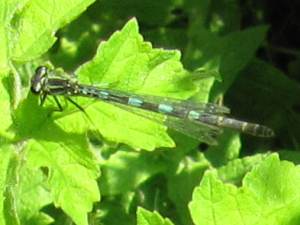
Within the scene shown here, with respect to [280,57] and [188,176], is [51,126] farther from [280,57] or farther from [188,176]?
[280,57]

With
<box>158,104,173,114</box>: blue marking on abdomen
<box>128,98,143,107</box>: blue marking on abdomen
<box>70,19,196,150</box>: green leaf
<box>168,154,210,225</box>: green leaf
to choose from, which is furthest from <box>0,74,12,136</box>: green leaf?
<box>168,154,210,225</box>: green leaf

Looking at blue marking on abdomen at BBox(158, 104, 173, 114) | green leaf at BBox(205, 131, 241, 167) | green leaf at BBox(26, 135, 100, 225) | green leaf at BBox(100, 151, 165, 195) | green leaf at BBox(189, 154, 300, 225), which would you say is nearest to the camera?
green leaf at BBox(189, 154, 300, 225)

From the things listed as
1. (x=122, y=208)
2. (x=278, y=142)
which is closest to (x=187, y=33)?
(x=278, y=142)

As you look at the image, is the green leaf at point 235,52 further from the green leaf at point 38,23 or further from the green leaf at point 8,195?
the green leaf at point 8,195

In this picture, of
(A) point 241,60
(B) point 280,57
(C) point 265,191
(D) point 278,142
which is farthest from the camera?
(B) point 280,57

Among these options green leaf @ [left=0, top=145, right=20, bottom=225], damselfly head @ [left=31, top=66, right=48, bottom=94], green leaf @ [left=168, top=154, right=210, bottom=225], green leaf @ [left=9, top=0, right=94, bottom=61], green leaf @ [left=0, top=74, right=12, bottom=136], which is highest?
green leaf @ [left=9, top=0, right=94, bottom=61]

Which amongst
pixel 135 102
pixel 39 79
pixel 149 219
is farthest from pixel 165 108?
pixel 149 219

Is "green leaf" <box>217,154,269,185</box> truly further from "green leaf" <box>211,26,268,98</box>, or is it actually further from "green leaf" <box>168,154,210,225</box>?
"green leaf" <box>211,26,268,98</box>

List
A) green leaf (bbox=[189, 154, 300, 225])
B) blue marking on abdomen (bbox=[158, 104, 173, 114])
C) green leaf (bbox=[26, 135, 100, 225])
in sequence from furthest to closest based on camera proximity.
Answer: blue marking on abdomen (bbox=[158, 104, 173, 114]) < green leaf (bbox=[26, 135, 100, 225]) < green leaf (bbox=[189, 154, 300, 225])
